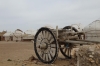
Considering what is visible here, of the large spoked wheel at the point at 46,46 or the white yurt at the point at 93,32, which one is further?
the white yurt at the point at 93,32

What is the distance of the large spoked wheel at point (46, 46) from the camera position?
9434 millimetres

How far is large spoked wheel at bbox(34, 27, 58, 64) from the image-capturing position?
943 centimetres

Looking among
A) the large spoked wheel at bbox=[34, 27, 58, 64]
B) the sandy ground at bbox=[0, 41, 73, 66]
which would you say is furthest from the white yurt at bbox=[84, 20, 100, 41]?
the large spoked wheel at bbox=[34, 27, 58, 64]

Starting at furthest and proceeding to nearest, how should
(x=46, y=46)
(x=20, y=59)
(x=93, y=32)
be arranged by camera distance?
(x=20, y=59) → (x=93, y=32) → (x=46, y=46)

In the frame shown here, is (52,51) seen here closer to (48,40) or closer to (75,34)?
(48,40)

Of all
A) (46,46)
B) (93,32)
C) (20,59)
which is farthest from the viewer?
(20,59)

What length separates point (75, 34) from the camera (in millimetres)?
10250

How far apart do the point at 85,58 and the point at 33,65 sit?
3982 millimetres

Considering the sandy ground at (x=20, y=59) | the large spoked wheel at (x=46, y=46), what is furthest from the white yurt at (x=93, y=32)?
the large spoked wheel at (x=46, y=46)

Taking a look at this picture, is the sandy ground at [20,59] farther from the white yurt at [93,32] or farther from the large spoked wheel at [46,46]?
the white yurt at [93,32]

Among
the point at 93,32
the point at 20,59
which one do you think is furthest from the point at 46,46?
the point at 93,32

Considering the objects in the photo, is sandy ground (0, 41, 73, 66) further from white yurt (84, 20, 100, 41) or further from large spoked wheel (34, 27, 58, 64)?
white yurt (84, 20, 100, 41)

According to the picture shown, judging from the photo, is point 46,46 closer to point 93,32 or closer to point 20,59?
point 20,59

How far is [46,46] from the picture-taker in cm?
986
